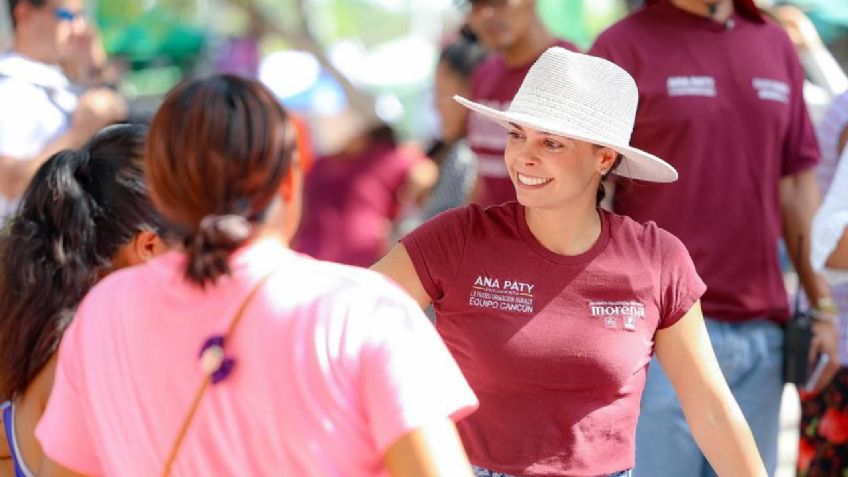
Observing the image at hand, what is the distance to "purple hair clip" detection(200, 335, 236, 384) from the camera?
197 cm

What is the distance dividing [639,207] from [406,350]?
213 centimetres

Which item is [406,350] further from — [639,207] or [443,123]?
[443,123]

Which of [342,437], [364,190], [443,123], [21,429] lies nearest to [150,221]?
[21,429]

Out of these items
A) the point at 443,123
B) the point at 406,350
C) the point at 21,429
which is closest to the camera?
the point at 406,350

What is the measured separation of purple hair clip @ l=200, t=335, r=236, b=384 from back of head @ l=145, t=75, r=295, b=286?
0.10m

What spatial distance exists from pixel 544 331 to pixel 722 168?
1253 millimetres

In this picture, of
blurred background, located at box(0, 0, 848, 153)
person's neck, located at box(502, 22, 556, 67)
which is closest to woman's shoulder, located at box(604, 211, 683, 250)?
person's neck, located at box(502, 22, 556, 67)

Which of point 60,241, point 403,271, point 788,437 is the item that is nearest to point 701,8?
point 403,271

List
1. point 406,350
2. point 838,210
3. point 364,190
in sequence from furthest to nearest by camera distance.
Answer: point 364,190 → point 838,210 → point 406,350

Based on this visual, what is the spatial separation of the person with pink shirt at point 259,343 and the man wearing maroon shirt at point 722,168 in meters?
1.96

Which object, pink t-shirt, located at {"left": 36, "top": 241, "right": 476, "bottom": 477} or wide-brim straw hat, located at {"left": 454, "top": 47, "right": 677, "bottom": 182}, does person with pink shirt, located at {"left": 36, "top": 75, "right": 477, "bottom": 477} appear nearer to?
pink t-shirt, located at {"left": 36, "top": 241, "right": 476, "bottom": 477}

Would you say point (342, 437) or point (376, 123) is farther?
point (376, 123)

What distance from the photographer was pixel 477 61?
6.68 m

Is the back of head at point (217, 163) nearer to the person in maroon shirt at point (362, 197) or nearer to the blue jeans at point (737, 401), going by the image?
the blue jeans at point (737, 401)
